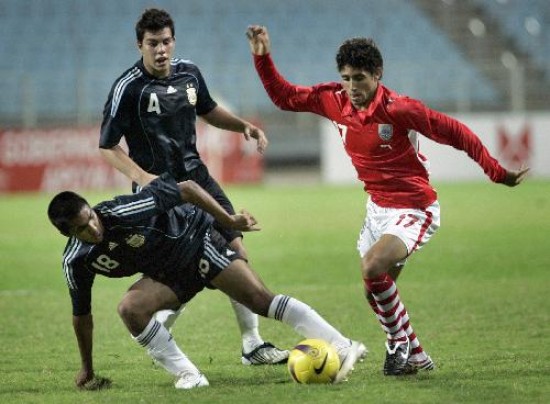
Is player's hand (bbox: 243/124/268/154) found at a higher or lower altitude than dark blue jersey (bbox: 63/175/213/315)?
higher

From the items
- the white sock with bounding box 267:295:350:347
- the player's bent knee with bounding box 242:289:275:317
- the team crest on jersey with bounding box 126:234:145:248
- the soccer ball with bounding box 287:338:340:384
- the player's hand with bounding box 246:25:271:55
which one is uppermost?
the player's hand with bounding box 246:25:271:55

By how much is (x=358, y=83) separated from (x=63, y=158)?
1854 cm

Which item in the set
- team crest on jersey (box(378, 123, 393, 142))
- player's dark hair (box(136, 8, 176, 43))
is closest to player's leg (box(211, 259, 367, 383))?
team crest on jersey (box(378, 123, 393, 142))

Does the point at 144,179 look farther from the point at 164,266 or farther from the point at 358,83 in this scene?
the point at 358,83

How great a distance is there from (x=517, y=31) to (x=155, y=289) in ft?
78.6

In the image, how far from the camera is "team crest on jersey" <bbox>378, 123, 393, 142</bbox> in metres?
6.73

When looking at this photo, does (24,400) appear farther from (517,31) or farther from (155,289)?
(517,31)

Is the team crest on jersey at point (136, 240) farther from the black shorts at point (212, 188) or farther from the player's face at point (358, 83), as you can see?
the player's face at point (358, 83)

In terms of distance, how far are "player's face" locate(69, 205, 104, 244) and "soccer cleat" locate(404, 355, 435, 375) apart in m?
2.00

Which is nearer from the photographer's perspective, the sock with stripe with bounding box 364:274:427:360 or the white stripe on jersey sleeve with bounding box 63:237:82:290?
the white stripe on jersey sleeve with bounding box 63:237:82:290

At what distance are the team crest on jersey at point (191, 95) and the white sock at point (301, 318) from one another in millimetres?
1712

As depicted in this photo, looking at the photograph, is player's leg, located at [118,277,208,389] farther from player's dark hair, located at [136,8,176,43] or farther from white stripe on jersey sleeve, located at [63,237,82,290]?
player's dark hair, located at [136,8,176,43]

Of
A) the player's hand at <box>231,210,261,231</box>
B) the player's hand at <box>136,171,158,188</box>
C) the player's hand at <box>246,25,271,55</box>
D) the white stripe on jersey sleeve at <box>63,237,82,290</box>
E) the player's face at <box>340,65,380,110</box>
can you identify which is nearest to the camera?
the player's hand at <box>231,210,261,231</box>

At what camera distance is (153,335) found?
625cm
